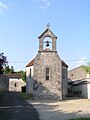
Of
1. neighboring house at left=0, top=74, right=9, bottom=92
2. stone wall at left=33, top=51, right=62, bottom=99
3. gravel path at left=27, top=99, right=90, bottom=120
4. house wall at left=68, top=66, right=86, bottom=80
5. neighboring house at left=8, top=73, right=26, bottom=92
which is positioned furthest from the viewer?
neighboring house at left=8, top=73, right=26, bottom=92

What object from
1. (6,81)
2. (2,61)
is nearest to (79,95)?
(2,61)

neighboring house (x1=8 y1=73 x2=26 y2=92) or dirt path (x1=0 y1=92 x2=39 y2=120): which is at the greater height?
neighboring house (x1=8 y1=73 x2=26 y2=92)

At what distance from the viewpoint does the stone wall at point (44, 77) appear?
142ft

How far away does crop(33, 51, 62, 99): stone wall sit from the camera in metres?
43.2

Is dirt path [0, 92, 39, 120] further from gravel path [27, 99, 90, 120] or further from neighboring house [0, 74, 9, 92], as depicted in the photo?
neighboring house [0, 74, 9, 92]

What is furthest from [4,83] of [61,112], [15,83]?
[61,112]

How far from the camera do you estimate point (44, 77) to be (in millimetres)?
43719

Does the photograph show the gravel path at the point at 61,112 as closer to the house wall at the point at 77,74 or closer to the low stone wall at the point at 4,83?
the low stone wall at the point at 4,83

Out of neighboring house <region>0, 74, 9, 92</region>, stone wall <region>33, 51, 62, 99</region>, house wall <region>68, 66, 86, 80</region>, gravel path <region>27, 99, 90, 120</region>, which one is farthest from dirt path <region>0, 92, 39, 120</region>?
house wall <region>68, 66, 86, 80</region>

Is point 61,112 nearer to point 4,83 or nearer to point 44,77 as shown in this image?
point 44,77

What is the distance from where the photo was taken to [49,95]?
142 feet

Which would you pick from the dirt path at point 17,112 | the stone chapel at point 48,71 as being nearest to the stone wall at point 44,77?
the stone chapel at point 48,71

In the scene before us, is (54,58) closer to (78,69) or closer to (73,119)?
(73,119)

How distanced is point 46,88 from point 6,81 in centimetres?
4509
